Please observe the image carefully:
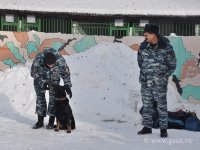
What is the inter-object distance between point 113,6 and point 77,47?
958 centimetres

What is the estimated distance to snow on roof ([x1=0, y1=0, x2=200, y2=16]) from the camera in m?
23.8

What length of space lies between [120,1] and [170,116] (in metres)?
16.8

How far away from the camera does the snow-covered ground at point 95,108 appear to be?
7.36 meters

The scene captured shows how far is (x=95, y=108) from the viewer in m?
12.9

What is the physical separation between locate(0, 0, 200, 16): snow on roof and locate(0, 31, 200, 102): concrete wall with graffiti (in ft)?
25.9

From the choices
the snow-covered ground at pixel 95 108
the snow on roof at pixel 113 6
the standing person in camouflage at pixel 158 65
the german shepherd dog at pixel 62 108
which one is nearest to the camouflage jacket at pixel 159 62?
the standing person in camouflage at pixel 158 65

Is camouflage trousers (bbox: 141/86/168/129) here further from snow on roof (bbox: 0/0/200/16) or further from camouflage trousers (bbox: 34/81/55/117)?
snow on roof (bbox: 0/0/200/16)

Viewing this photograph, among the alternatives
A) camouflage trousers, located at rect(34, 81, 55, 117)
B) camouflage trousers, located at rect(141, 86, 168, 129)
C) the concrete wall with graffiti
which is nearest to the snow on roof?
the concrete wall with graffiti

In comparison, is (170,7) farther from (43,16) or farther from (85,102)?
(85,102)

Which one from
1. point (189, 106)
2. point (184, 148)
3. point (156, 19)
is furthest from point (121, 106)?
point (156, 19)

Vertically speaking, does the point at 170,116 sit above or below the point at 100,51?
below

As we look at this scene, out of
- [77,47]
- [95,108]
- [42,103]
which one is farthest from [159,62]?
[77,47]

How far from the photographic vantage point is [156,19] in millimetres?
23812

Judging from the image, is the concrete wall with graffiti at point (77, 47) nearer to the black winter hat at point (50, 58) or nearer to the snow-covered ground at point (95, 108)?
the snow-covered ground at point (95, 108)
